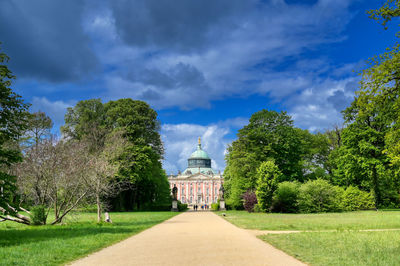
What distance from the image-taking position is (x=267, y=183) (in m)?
36.1

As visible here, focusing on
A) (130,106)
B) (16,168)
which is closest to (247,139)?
(130,106)

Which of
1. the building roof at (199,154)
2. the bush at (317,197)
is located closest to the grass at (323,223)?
the bush at (317,197)

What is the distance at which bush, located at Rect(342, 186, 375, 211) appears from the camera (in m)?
38.4

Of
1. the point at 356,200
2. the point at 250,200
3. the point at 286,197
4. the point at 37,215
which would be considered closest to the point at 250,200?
the point at 250,200

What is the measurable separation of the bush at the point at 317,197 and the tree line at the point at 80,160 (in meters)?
18.5

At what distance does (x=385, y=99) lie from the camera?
10.2m

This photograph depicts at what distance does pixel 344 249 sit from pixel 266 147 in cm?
3143

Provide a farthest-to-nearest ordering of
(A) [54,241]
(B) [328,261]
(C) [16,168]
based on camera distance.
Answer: (C) [16,168]
(A) [54,241]
(B) [328,261]

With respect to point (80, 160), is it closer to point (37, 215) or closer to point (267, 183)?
point (37, 215)

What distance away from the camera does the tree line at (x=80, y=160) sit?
13539 mm

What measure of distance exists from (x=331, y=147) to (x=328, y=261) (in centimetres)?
4858

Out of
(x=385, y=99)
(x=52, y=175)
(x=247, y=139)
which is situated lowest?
(x=52, y=175)

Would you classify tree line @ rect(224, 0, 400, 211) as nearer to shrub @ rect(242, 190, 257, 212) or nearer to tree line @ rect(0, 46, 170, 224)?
shrub @ rect(242, 190, 257, 212)

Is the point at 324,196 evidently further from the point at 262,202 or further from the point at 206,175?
the point at 206,175
